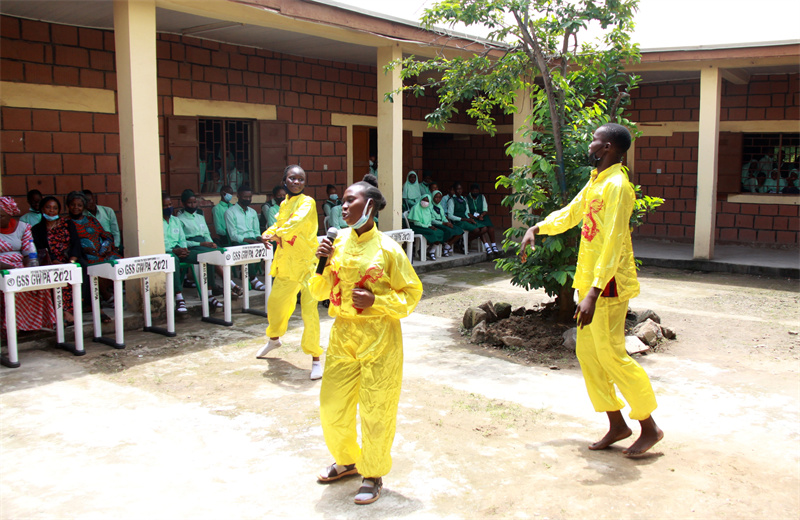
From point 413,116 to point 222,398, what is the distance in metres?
9.54

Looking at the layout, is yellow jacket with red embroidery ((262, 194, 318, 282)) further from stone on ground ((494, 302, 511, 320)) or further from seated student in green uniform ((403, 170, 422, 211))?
seated student in green uniform ((403, 170, 422, 211))

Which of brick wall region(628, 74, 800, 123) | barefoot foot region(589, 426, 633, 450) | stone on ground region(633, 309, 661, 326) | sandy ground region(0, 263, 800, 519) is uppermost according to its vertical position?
brick wall region(628, 74, 800, 123)

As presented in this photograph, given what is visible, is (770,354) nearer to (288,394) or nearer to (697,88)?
(288,394)

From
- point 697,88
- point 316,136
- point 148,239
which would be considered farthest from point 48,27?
point 697,88

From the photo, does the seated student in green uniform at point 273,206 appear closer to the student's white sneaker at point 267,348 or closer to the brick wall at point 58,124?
the brick wall at point 58,124

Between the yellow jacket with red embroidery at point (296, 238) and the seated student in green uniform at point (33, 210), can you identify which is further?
the seated student in green uniform at point (33, 210)

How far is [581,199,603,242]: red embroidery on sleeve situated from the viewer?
411 cm

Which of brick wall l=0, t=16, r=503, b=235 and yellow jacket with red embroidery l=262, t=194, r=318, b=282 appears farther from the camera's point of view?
brick wall l=0, t=16, r=503, b=235

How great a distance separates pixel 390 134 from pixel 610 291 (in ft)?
21.0

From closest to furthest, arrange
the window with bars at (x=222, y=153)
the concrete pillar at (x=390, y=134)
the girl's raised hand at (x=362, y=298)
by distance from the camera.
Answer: the girl's raised hand at (x=362, y=298) < the window with bars at (x=222, y=153) < the concrete pillar at (x=390, y=134)

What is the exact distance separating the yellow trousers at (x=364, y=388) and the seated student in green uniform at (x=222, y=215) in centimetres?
590

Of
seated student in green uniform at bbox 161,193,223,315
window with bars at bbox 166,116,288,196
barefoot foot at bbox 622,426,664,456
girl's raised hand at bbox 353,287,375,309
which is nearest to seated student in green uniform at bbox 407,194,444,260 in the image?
window with bars at bbox 166,116,288,196

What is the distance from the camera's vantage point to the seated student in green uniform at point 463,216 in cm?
1230

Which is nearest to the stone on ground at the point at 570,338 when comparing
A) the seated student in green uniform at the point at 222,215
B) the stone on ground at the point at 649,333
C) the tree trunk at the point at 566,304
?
the tree trunk at the point at 566,304
